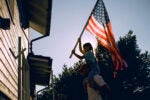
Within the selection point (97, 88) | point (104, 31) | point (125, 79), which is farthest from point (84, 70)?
point (125, 79)

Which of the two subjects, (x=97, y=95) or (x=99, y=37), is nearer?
(x=97, y=95)

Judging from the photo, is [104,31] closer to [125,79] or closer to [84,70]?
[84,70]

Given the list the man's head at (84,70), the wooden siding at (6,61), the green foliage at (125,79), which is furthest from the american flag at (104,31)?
the green foliage at (125,79)

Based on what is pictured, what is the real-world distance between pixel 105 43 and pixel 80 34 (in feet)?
2.26

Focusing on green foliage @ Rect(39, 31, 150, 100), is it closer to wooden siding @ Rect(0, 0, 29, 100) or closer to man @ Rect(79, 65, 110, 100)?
wooden siding @ Rect(0, 0, 29, 100)

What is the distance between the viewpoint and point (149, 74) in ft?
105

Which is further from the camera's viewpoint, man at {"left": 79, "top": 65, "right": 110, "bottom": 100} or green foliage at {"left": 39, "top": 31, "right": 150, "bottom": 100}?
green foliage at {"left": 39, "top": 31, "right": 150, "bottom": 100}

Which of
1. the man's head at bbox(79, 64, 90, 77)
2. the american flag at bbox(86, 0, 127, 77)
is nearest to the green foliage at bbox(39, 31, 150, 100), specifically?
the american flag at bbox(86, 0, 127, 77)

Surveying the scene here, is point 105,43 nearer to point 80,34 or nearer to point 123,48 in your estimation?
point 80,34

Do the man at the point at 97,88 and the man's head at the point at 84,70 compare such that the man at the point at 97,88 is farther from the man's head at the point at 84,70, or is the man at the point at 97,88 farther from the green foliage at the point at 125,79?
the green foliage at the point at 125,79

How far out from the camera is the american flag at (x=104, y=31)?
674cm

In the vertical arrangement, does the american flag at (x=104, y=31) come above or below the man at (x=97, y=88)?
above

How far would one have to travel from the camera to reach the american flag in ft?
22.1

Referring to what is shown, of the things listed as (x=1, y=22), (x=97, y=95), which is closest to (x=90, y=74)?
(x=97, y=95)
